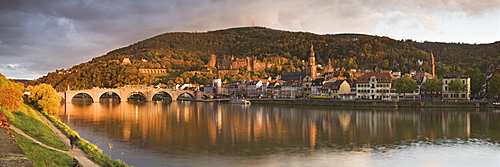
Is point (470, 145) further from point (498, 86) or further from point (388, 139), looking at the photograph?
point (498, 86)

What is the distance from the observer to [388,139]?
1008 inches

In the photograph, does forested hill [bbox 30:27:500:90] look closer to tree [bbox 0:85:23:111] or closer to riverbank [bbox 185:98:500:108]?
riverbank [bbox 185:98:500:108]

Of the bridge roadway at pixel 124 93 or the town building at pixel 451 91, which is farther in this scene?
the bridge roadway at pixel 124 93

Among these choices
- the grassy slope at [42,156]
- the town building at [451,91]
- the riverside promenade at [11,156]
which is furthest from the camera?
the town building at [451,91]

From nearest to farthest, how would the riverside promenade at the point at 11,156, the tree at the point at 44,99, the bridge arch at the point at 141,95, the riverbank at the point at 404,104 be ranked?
1. the riverside promenade at the point at 11,156
2. the tree at the point at 44,99
3. the riverbank at the point at 404,104
4. the bridge arch at the point at 141,95

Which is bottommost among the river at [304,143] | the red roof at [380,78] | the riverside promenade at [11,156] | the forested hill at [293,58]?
the river at [304,143]

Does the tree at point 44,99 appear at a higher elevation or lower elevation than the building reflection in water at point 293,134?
higher

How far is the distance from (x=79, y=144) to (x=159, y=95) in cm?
8673

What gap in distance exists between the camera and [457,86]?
181 feet

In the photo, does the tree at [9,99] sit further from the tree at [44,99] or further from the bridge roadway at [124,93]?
the bridge roadway at [124,93]

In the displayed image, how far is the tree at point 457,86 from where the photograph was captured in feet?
182

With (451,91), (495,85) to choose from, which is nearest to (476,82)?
(451,91)

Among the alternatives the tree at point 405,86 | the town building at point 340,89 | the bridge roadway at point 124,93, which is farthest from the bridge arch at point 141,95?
the tree at point 405,86

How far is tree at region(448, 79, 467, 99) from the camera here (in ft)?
182
